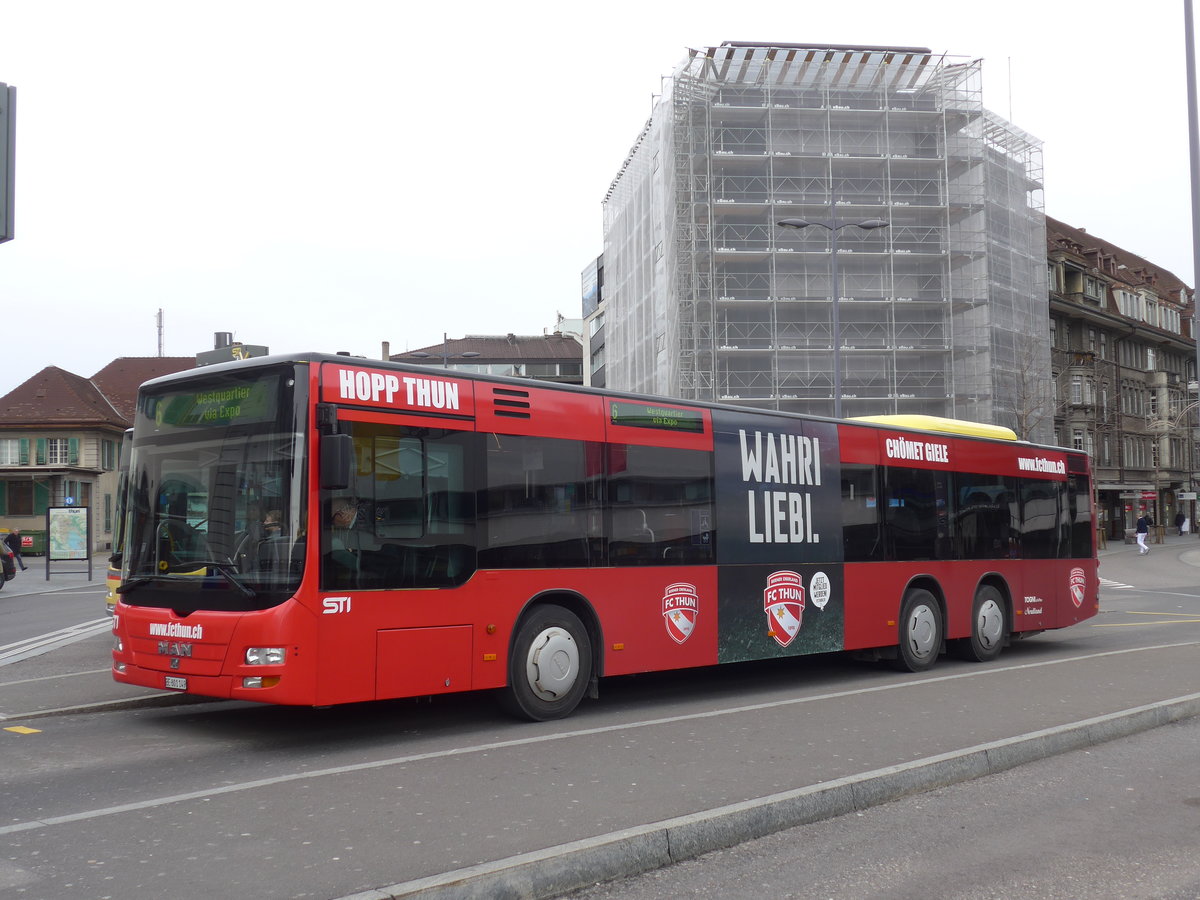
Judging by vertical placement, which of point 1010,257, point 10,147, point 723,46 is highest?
point 723,46

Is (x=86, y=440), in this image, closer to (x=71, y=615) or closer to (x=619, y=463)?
(x=71, y=615)

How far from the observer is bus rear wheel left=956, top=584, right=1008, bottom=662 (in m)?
15.1

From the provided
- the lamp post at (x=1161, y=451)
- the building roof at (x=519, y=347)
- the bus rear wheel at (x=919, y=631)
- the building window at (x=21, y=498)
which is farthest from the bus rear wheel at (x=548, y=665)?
the building roof at (x=519, y=347)

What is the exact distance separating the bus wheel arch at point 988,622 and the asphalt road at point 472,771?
1.77 meters

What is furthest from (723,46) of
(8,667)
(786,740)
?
(786,740)

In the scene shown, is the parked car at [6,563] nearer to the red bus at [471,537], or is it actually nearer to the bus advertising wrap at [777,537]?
the red bus at [471,537]

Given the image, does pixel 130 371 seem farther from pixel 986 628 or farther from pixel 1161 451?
pixel 986 628

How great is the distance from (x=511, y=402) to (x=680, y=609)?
2652 mm

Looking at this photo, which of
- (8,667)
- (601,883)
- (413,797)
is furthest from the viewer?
(8,667)

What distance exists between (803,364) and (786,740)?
130ft

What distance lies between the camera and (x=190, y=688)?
8.52m

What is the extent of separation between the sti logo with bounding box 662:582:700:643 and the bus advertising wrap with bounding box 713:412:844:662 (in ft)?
1.36

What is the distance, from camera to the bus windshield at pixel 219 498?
8.30m

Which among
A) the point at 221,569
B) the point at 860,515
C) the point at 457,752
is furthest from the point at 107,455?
the point at 457,752
